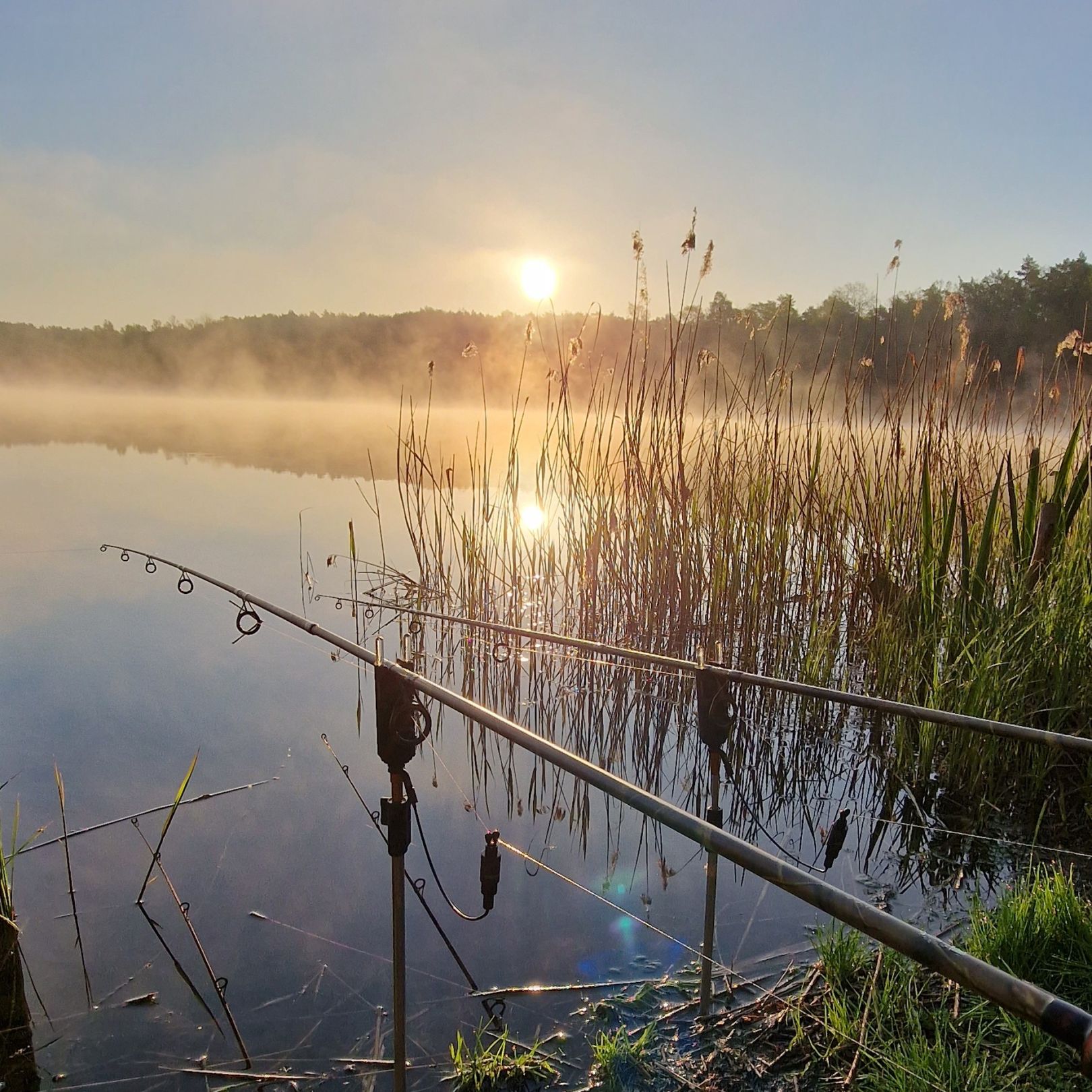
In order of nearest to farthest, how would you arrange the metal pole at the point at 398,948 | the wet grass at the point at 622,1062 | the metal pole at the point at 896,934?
the metal pole at the point at 896,934, the metal pole at the point at 398,948, the wet grass at the point at 622,1062

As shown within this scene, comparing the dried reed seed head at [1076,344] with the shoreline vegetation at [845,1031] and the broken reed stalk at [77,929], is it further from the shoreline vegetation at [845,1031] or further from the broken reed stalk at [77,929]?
the broken reed stalk at [77,929]

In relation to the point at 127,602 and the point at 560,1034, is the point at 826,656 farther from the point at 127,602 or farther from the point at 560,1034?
the point at 127,602

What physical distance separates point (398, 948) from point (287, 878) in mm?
1328

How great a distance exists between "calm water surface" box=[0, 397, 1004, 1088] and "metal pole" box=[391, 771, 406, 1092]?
14.7 inches

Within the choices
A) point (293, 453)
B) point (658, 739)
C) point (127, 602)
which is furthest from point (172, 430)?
point (658, 739)

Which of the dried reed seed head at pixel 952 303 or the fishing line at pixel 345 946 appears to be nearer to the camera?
the fishing line at pixel 345 946

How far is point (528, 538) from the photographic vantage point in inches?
173

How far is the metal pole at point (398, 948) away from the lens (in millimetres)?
1319

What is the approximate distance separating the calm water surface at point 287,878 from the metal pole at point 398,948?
1.22 ft

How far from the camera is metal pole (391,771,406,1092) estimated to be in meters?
1.32

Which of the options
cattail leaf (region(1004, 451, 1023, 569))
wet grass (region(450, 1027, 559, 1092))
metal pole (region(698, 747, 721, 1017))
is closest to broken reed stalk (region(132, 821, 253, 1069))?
wet grass (region(450, 1027, 559, 1092))

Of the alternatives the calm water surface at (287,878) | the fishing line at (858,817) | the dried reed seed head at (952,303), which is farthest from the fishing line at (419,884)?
the dried reed seed head at (952,303)

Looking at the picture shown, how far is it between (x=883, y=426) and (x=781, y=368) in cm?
51

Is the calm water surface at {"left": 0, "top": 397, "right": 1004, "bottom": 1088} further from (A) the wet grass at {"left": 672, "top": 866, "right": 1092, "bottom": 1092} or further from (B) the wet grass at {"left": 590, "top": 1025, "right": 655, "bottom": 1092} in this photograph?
(A) the wet grass at {"left": 672, "top": 866, "right": 1092, "bottom": 1092}
